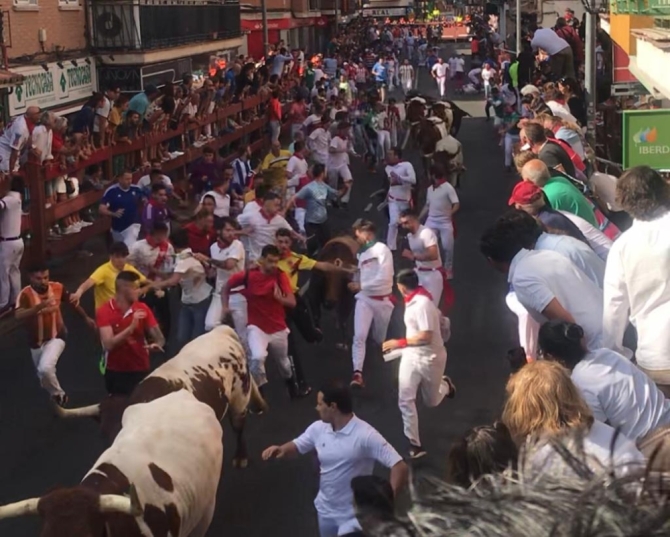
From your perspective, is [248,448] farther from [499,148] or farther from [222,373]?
[499,148]

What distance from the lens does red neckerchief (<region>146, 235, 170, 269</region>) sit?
11.8 metres

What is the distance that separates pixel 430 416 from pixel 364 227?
210 centimetres

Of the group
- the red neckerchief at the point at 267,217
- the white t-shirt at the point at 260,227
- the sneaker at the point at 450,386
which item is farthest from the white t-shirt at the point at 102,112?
the sneaker at the point at 450,386

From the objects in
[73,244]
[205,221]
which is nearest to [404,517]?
[205,221]

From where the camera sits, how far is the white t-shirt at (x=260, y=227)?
42.3ft

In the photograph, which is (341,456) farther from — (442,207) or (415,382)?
(442,207)

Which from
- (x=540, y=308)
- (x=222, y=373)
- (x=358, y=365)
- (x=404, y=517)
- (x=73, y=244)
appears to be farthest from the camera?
(x=73, y=244)

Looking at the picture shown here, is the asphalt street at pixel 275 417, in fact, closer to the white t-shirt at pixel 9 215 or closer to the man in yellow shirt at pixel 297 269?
the man in yellow shirt at pixel 297 269

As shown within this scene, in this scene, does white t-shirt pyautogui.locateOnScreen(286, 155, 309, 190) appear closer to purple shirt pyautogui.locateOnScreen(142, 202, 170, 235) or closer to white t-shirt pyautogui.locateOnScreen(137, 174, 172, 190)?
white t-shirt pyautogui.locateOnScreen(137, 174, 172, 190)

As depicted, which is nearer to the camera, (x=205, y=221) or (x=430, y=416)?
(x=430, y=416)

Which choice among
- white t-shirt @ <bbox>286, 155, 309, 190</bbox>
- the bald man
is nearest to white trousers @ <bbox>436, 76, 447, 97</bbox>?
white t-shirt @ <bbox>286, 155, 309, 190</bbox>

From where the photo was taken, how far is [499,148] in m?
30.2

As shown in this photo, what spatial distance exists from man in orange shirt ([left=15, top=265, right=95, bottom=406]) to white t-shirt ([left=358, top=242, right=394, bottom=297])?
8.95 ft

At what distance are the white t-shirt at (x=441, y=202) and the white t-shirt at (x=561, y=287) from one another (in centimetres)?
776
